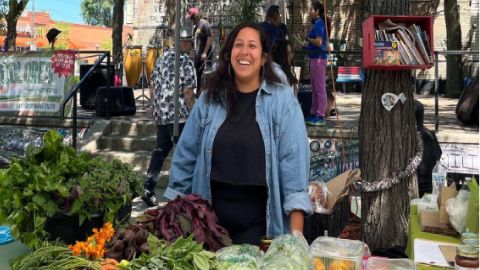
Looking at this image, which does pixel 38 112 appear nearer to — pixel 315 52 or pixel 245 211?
pixel 315 52

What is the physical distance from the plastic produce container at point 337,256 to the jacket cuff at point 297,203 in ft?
1.79

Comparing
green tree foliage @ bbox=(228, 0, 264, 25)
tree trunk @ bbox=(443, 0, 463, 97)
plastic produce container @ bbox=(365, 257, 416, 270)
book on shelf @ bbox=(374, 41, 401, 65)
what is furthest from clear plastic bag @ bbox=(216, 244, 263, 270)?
green tree foliage @ bbox=(228, 0, 264, 25)

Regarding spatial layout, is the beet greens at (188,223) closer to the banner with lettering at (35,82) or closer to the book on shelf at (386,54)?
the book on shelf at (386,54)

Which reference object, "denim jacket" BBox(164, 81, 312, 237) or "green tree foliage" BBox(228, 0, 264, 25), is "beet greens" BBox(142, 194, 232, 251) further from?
"green tree foliage" BBox(228, 0, 264, 25)

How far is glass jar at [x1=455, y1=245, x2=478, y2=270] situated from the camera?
2.06m

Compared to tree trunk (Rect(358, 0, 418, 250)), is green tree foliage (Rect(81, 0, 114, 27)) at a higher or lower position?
higher

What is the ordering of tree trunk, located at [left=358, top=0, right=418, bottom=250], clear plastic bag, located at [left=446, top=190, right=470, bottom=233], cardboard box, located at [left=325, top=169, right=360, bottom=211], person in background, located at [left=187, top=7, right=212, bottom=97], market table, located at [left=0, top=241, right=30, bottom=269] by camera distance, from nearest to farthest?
1. market table, located at [left=0, top=241, right=30, bottom=269]
2. clear plastic bag, located at [left=446, top=190, right=470, bottom=233]
3. tree trunk, located at [left=358, top=0, right=418, bottom=250]
4. cardboard box, located at [left=325, top=169, right=360, bottom=211]
5. person in background, located at [left=187, top=7, right=212, bottom=97]

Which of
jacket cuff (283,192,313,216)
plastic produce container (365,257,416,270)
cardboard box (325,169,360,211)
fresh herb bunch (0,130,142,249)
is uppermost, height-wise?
fresh herb bunch (0,130,142,249)

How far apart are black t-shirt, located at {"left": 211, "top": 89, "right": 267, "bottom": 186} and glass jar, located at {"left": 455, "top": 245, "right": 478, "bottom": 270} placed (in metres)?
1.02

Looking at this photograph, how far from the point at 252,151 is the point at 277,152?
131 millimetres

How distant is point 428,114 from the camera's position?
10.4 metres

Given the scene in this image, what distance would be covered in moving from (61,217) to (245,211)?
892 mm

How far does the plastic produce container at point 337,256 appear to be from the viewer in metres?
2.14

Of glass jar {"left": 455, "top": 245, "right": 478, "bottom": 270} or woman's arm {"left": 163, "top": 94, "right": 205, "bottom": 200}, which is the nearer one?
glass jar {"left": 455, "top": 245, "right": 478, "bottom": 270}
